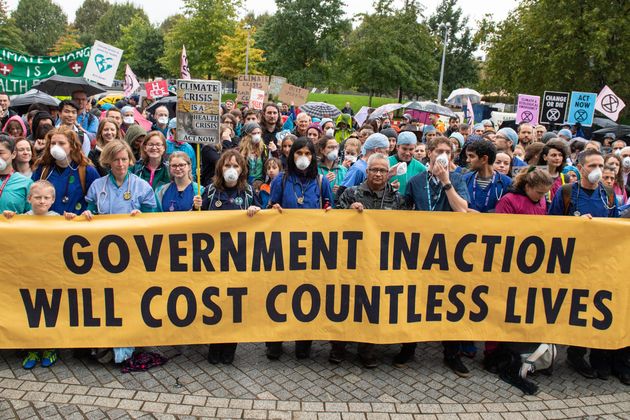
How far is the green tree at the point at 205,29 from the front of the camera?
4647 centimetres

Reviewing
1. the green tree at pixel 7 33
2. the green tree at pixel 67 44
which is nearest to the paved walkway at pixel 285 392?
the green tree at pixel 7 33

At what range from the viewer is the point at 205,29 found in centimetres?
4719

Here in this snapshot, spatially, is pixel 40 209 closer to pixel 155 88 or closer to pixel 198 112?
pixel 198 112

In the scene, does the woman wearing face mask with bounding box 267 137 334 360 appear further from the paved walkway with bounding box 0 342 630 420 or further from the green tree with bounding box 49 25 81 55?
the green tree with bounding box 49 25 81 55

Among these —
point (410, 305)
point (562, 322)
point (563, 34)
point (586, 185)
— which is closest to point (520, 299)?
point (562, 322)

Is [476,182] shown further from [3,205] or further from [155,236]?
[3,205]

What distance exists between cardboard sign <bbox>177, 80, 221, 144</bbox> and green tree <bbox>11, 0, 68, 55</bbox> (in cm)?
9000

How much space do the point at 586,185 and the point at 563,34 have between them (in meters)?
24.2

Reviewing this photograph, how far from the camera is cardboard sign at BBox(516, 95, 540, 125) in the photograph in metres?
14.2

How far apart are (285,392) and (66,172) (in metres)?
2.84

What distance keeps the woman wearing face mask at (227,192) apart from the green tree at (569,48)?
24667mm

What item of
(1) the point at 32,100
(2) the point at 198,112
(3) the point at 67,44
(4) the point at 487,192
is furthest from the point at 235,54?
(4) the point at 487,192

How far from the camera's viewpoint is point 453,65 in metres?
61.2

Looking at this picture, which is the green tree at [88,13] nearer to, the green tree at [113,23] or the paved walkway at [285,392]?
the green tree at [113,23]
